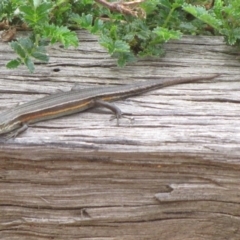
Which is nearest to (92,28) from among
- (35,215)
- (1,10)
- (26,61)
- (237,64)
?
(26,61)

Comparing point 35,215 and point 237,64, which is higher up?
point 237,64

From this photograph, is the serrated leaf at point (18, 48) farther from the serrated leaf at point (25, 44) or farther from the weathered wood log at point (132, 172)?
the weathered wood log at point (132, 172)

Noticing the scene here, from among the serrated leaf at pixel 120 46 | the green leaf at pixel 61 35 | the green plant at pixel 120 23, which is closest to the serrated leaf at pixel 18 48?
the green plant at pixel 120 23

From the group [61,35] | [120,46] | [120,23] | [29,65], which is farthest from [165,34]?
[29,65]

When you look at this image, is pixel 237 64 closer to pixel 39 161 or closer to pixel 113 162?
pixel 113 162

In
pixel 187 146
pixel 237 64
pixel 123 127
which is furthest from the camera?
pixel 237 64

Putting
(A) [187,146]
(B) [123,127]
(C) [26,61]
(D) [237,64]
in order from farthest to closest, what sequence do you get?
(D) [237,64], (C) [26,61], (B) [123,127], (A) [187,146]
